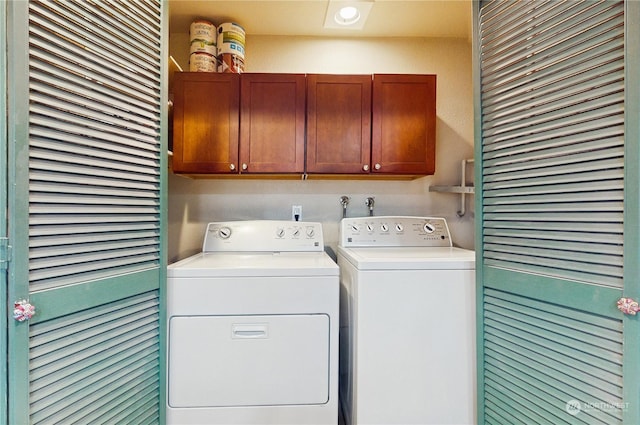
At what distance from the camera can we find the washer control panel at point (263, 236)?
6.68 ft

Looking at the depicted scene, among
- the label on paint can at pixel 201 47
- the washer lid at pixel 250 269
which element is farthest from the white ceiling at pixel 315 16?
the washer lid at pixel 250 269

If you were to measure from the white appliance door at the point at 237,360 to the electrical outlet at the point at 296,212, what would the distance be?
924mm

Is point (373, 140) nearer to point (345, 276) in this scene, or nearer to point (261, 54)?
point (345, 276)

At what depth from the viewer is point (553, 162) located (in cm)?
107

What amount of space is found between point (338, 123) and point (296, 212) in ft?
2.20

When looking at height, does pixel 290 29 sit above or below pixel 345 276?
above

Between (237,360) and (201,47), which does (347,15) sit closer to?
(201,47)

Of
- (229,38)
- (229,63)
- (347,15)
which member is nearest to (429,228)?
(347,15)

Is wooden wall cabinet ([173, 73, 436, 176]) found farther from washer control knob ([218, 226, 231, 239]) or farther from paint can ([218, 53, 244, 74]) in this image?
washer control knob ([218, 226, 231, 239])

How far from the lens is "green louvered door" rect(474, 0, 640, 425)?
2.93 feet

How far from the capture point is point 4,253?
0.89 meters

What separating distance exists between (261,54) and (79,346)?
1953mm

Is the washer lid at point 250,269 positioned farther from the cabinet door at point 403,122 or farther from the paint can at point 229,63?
the paint can at point 229,63

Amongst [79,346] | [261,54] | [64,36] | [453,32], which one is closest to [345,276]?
[79,346]
